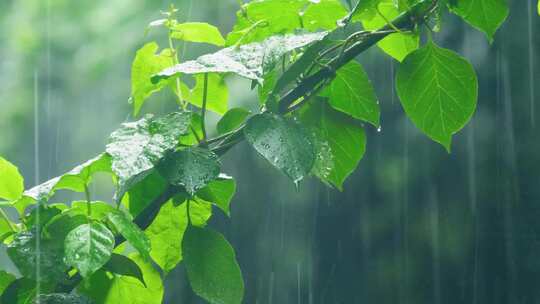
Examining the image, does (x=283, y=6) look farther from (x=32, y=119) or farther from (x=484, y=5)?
(x=32, y=119)

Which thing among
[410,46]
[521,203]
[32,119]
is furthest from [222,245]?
[32,119]

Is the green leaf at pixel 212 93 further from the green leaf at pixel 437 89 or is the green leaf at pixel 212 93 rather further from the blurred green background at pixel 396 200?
the blurred green background at pixel 396 200

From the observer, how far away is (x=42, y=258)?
0.32m

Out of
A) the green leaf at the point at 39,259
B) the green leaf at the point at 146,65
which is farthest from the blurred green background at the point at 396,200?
the green leaf at the point at 39,259

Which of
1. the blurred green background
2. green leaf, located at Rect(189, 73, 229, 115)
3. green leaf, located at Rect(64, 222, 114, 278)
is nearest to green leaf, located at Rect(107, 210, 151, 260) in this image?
green leaf, located at Rect(64, 222, 114, 278)

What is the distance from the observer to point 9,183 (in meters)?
0.38

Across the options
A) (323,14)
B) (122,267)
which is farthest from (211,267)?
(323,14)

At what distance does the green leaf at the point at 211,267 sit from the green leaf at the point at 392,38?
0.47ft

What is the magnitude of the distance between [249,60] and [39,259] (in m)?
0.13

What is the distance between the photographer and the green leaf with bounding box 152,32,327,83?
293mm

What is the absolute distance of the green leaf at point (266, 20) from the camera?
1.17ft

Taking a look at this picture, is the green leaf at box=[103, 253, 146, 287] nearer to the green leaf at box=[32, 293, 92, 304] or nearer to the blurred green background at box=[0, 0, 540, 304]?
the green leaf at box=[32, 293, 92, 304]

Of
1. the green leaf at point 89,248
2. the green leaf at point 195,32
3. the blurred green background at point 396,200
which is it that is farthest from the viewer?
the blurred green background at point 396,200

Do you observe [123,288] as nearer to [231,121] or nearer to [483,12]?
[231,121]
